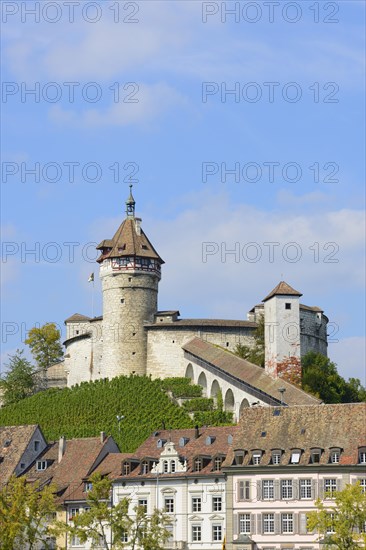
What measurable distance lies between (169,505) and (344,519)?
608 inches

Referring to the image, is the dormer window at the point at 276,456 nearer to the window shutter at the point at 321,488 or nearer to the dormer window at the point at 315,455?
the dormer window at the point at 315,455

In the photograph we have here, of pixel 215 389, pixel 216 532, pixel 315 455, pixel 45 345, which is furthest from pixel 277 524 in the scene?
pixel 45 345

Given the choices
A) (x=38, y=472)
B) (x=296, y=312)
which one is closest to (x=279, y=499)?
(x=38, y=472)

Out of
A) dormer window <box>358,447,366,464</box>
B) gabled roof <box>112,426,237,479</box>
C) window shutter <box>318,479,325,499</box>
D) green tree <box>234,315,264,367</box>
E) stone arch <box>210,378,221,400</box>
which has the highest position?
green tree <box>234,315,264,367</box>

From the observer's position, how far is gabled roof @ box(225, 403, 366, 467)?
267ft

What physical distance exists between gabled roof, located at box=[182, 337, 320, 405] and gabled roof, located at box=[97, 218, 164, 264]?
1029cm

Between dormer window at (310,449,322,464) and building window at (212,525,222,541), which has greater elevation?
dormer window at (310,449,322,464)

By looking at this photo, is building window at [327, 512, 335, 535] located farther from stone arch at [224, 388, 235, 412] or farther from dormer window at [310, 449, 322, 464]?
stone arch at [224, 388, 235, 412]

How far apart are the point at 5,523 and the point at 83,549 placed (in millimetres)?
10837

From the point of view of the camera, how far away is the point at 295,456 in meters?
81.4

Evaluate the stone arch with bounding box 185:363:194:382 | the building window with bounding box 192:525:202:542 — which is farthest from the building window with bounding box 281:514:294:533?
the stone arch with bounding box 185:363:194:382

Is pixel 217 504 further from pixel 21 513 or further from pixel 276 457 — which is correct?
pixel 21 513

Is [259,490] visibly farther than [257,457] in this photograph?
No

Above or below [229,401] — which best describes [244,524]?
below
